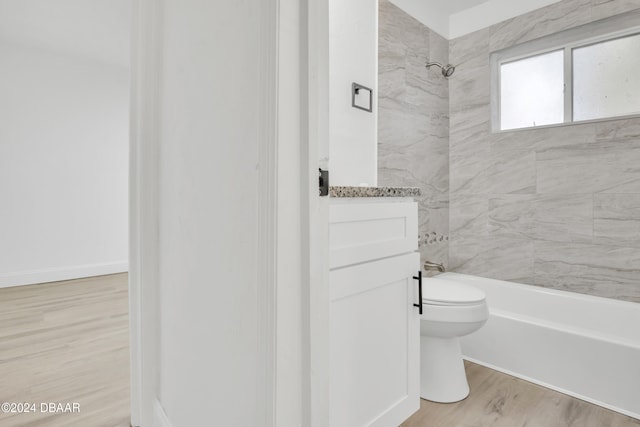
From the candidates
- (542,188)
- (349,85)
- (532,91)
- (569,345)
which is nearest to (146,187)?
(349,85)

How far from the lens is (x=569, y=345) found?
169 centimetres

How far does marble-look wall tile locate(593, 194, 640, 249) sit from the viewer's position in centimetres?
203

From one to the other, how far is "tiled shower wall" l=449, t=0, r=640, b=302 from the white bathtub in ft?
0.49

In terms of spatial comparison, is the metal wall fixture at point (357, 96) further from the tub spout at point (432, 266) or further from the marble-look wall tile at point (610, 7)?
the marble-look wall tile at point (610, 7)

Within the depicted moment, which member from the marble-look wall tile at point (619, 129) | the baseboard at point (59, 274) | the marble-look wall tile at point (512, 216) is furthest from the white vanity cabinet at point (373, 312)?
the baseboard at point (59, 274)

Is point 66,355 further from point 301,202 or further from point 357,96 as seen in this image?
point 357,96

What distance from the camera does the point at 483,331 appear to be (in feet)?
6.48

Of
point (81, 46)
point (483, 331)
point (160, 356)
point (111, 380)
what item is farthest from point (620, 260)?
point (81, 46)

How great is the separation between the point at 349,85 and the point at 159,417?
1839 mm

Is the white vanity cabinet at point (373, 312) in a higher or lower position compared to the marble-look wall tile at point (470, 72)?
lower

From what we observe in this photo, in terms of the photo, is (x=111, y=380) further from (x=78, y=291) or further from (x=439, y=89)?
(x=439, y=89)

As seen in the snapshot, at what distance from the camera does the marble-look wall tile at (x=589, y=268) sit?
6.71ft

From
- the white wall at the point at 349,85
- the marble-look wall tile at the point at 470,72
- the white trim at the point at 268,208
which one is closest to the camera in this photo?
the white trim at the point at 268,208

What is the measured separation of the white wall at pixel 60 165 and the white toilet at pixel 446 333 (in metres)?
3.82
